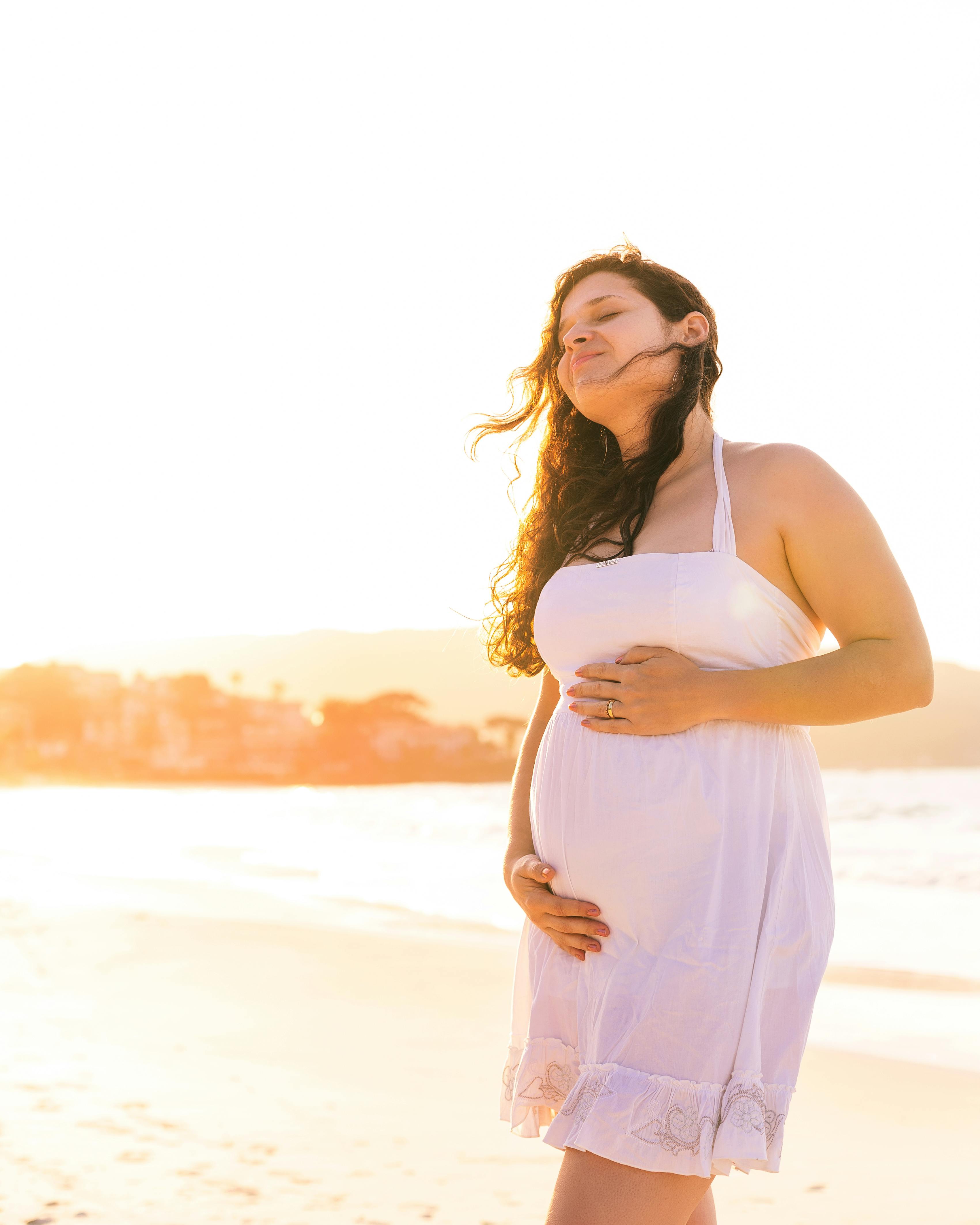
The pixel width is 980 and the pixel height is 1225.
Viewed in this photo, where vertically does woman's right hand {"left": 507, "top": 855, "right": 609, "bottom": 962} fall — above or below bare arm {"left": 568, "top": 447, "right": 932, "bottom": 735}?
below

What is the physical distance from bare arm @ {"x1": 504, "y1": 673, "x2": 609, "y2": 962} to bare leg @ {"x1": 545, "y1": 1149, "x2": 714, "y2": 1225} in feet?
1.03

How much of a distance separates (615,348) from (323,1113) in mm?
3238

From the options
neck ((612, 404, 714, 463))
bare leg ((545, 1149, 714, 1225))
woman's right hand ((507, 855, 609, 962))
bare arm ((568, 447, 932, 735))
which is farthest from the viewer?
neck ((612, 404, 714, 463))

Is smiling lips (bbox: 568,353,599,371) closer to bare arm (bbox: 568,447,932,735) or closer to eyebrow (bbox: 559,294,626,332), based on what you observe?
eyebrow (bbox: 559,294,626,332)

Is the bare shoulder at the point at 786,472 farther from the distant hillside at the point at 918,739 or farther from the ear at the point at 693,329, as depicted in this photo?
the distant hillside at the point at 918,739

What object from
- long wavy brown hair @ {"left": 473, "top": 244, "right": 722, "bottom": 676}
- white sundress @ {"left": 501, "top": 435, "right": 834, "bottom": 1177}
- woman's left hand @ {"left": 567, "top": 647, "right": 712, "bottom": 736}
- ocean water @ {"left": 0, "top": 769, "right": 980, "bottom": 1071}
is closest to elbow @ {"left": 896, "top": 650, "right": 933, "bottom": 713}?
white sundress @ {"left": 501, "top": 435, "right": 834, "bottom": 1177}

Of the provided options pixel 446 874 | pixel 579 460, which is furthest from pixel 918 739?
pixel 579 460

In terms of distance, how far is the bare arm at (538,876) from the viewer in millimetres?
1718

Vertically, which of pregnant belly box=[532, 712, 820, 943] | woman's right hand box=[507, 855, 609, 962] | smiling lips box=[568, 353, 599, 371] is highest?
smiling lips box=[568, 353, 599, 371]

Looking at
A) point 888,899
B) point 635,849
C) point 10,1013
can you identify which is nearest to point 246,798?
point 888,899

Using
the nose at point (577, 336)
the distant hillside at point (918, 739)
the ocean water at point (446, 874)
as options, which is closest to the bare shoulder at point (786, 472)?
the nose at point (577, 336)

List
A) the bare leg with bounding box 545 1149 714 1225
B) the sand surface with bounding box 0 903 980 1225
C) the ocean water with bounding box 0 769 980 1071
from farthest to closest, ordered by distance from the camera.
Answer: the ocean water with bounding box 0 769 980 1071 < the sand surface with bounding box 0 903 980 1225 < the bare leg with bounding box 545 1149 714 1225

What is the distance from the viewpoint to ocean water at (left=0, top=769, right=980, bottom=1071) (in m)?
5.97

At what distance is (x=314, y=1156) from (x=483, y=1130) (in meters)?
0.64
